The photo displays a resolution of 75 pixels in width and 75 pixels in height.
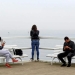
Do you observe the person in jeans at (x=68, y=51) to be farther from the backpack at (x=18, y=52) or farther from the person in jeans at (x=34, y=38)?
the person in jeans at (x=34, y=38)

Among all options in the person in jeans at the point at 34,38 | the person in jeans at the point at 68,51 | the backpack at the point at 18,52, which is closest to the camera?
the person in jeans at the point at 68,51

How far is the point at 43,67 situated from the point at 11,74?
69.2 inches

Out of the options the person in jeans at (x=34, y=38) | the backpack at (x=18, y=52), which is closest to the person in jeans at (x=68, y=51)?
the backpack at (x=18, y=52)

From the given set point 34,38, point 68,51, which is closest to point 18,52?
point 34,38

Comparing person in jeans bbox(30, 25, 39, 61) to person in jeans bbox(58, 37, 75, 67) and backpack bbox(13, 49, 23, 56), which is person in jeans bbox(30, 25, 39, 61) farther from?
person in jeans bbox(58, 37, 75, 67)

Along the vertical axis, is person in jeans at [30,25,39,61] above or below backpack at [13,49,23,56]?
above

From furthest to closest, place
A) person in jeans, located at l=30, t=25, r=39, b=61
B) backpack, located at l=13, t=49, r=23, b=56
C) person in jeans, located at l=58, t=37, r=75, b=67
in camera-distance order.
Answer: person in jeans, located at l=30, t=25, r=39, b=61
backpack, located at l=13, t=49, r=23, b=56
person in jeans, located at l=58, t=37, r=75, b=67

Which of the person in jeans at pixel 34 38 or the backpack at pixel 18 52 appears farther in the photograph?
the person in jeans at pixel 34 38

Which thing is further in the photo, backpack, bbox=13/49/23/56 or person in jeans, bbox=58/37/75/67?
backpack, bbox=13/49/23/56

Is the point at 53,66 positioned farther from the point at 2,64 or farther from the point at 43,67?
the point at 2,64

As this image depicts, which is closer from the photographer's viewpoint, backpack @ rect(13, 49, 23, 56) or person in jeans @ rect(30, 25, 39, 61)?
backpack @ rect(13, 49, 23, 56)

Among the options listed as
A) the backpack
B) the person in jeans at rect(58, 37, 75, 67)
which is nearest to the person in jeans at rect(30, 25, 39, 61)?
the backpack

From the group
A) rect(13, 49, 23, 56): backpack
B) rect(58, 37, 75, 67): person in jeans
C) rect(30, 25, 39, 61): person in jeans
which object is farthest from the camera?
rect(30, 25, 39, 61): person in jeans

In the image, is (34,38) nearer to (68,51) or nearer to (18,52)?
(18,52)
